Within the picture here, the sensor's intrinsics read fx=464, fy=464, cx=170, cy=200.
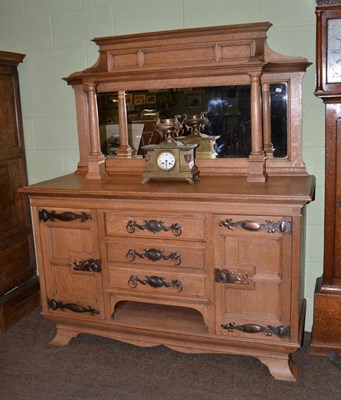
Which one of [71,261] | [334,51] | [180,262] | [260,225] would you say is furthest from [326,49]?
[71,261]

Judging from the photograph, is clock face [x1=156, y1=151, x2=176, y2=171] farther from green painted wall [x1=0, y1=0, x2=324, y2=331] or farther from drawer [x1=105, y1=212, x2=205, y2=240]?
green painted wall [x1=0, y1=0, x2=324, y2=331]

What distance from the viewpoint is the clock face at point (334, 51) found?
228 centimetres

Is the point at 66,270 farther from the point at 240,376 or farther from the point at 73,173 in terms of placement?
the point at 240,376

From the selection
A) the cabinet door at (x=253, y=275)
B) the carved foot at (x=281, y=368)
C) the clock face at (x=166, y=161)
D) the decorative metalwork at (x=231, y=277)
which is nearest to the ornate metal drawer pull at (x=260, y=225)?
the cabinet door at (x=253, y=275)

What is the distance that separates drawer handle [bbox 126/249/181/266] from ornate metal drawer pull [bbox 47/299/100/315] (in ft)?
1.33

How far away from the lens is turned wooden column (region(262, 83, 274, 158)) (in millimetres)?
2645

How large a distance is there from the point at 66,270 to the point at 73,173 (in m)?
0.77

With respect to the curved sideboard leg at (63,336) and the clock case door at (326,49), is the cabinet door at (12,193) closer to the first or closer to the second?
the curved sideboard leg at (63,336)

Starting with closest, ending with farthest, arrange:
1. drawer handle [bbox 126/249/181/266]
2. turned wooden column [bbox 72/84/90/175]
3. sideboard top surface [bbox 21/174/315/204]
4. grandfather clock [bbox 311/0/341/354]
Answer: sideboard top surface [bbox 21/174/315/204] → grandfather clock [bbox 311/0/341/354] → drawer handle [bbox 126/249/181/266] → turned wooden column [bbox 72/84/90/175]

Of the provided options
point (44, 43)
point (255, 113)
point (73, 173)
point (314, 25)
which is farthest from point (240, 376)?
point (44, 43)

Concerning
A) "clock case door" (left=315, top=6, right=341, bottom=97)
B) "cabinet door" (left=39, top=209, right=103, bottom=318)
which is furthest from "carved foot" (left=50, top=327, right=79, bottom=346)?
"clock case door" (left=315, top=6, right=341, bottom=97)

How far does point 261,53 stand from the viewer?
2600 millimetres

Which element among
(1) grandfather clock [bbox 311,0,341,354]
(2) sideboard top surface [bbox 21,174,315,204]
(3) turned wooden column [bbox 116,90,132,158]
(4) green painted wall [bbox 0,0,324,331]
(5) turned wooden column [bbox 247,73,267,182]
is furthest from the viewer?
(3) turned wooden column [bbox 116,90,132,158]

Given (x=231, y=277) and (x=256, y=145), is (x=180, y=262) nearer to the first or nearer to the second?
(x=231, y=277)
